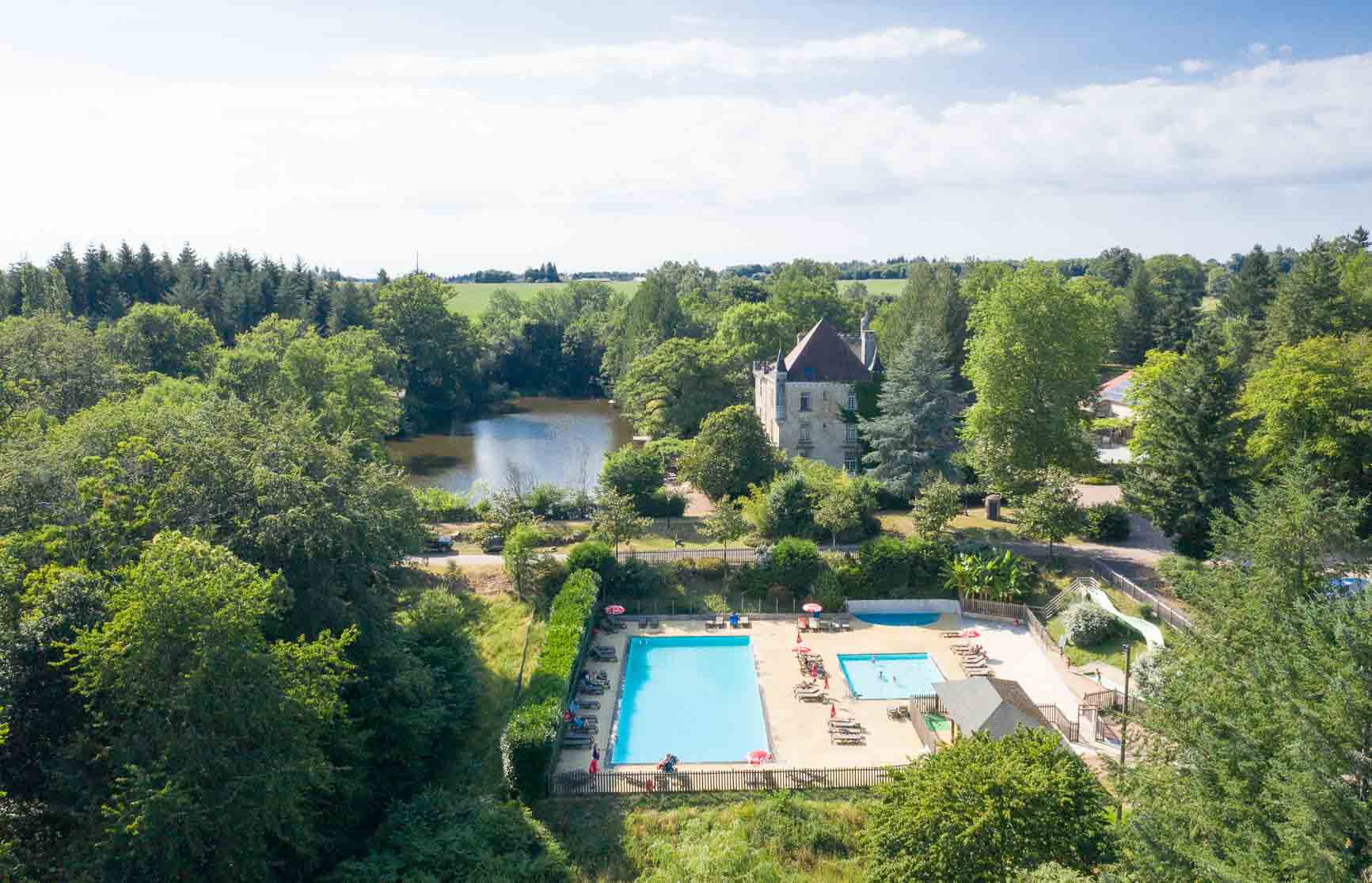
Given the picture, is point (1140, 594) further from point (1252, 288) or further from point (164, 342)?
point (164, 342)

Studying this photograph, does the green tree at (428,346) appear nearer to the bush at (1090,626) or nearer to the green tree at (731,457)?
the green tree at (731,457)

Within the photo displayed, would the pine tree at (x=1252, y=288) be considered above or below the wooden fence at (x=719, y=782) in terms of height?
above

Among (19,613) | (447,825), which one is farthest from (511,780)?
(19,613)

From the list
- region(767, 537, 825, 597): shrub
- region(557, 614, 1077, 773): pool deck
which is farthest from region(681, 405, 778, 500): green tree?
region(557, 614, 1077, 773): pool deck

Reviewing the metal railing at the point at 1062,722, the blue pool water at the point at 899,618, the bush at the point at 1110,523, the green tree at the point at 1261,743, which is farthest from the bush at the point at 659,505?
the green tree at the point at 1261,743

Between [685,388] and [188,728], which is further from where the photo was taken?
[685,388]

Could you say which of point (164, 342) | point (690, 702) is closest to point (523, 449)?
point (164, 342)
